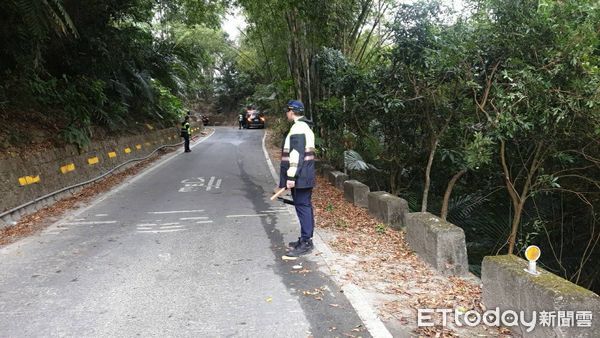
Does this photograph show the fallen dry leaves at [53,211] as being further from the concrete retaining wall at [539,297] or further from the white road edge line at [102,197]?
the concrete retaining wall at [539,297]

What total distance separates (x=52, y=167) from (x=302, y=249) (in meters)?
6.87

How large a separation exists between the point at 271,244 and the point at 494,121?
3.34 m

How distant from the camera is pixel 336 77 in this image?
9828 millimetres

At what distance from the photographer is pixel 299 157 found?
5762mm

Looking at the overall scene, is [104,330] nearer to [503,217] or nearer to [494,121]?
[494,121]

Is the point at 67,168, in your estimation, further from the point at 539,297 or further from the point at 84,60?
the point at 539,297

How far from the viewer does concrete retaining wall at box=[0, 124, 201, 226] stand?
8.52 meters

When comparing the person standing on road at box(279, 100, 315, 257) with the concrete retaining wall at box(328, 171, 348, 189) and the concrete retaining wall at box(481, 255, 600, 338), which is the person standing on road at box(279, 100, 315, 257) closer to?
the concrete retaining wall at box(481, 255, 600, 338)

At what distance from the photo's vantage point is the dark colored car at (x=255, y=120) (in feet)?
132

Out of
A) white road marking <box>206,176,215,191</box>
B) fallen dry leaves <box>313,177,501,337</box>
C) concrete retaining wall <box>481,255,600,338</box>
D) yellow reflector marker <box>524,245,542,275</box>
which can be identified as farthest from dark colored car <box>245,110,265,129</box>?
yellow reflector marker <box>524,245,542,275</box>

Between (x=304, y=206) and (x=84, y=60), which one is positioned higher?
(x=84, y=60)

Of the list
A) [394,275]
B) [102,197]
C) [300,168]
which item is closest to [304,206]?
[300,168]

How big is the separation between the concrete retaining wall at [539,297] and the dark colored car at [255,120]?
120 ft

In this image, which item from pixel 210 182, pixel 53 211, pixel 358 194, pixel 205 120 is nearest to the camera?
pixel 358 194
